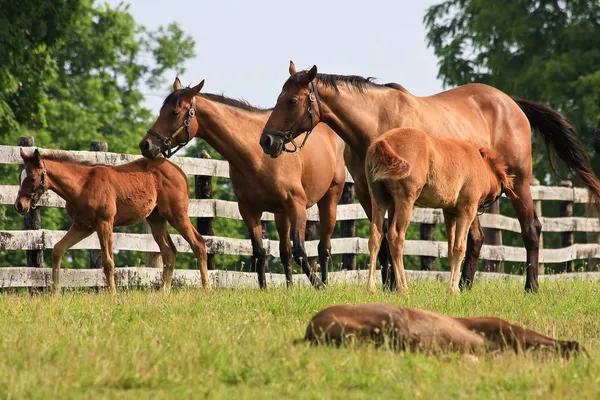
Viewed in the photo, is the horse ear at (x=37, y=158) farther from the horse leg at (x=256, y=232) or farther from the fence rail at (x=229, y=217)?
the horse leg at (x=256, y=232)

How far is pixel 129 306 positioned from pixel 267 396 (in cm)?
364

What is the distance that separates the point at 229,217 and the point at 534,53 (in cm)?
1879

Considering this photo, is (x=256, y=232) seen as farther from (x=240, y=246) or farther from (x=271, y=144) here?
(x=240, y=246)

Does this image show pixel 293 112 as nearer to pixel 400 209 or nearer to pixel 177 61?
pixel 400 209

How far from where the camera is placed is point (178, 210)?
1148cm

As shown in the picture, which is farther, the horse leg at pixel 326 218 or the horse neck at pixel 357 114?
the horse leg at pixel 326 218

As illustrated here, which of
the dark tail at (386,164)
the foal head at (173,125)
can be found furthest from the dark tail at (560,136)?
the dark tail at (386,164)

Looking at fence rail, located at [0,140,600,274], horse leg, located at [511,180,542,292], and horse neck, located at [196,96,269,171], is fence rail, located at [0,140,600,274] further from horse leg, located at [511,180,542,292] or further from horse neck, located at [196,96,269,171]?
horse leg, located at [511,180,542,292]

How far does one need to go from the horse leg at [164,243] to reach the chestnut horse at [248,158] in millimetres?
1011

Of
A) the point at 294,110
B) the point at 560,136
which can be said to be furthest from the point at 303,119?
the point at 560,136

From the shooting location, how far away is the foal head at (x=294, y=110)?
9.81 meters

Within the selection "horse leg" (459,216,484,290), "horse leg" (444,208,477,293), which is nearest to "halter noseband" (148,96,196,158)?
"horse leg" (444,208,477,293)

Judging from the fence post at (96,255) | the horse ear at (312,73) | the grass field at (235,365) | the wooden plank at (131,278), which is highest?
the horse ear at (312,73)

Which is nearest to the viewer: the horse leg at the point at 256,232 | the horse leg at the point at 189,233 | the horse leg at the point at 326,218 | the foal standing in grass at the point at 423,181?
the foal standing in grass at the point at 423,181
